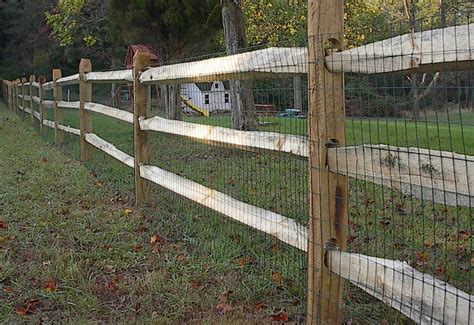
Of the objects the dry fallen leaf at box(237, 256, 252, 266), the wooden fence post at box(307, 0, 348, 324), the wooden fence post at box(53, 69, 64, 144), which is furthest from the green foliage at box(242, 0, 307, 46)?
the wooden fence post at box(307, 0, 348, 324)

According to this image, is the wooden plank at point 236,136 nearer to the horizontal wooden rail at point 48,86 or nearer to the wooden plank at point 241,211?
the wooden plank at point 241,211

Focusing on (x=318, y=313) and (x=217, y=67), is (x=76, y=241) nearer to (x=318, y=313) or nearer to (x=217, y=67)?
(x=217, y=67)

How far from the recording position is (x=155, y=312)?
11.1 feet

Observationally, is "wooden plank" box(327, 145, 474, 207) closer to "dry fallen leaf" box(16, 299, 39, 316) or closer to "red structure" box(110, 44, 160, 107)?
"dry fallen leaf" box(16, 299, 39, 316)

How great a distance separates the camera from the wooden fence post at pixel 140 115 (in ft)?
19.7

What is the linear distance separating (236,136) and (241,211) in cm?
51

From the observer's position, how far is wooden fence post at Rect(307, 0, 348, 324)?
9.34 ft

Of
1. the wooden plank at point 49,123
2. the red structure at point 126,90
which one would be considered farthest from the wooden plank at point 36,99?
the red structure at point 126,90

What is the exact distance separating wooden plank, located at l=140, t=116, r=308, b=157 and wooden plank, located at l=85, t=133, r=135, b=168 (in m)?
0.97

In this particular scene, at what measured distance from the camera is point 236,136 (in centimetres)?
401

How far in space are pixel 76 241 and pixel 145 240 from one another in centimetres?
55

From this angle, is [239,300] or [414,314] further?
[239,300]

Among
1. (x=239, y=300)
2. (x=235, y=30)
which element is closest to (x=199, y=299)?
(x=239, y=300)

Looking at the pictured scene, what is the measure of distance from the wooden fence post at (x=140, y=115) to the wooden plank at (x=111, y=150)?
1.16 ft
